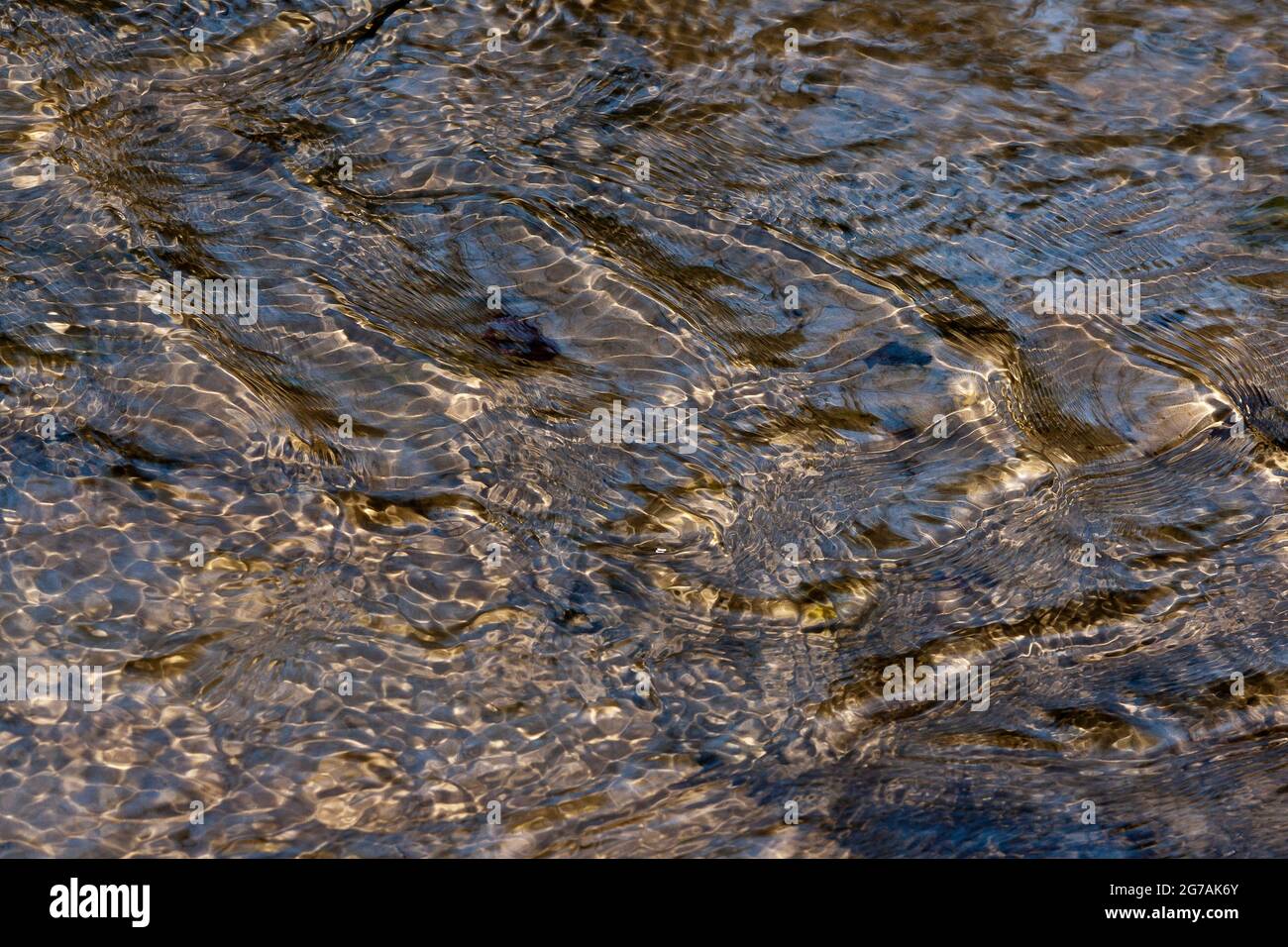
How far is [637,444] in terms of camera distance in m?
3.68

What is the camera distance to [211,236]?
13.4 ft

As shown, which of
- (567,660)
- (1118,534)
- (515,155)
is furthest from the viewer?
(515,155)

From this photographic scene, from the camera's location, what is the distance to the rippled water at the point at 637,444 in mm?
2967

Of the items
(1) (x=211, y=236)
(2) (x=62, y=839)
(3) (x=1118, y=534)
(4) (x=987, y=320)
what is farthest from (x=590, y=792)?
(1) (x=211, y=236)

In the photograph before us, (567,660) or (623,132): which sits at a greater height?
(623,132)

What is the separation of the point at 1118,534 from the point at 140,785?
2830 millimetres

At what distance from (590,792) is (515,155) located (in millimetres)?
2530

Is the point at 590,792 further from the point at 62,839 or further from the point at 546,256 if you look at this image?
the point at 546,256

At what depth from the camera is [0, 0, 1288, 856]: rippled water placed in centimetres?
297

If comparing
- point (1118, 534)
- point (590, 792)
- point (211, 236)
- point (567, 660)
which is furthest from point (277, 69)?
point (1118, 534)

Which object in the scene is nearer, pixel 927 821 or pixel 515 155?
pixel 927 821
